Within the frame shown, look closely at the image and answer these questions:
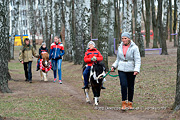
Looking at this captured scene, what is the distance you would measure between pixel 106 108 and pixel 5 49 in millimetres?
4930

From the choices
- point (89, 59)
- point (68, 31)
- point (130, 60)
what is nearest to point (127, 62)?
point (130, 60)

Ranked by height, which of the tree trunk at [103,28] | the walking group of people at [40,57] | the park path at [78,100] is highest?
the tree trunk at [103,28]

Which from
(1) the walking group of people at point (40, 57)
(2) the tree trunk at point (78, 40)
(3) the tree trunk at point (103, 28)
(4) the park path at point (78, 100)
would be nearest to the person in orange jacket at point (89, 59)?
(4) the park path at point (78, 100)

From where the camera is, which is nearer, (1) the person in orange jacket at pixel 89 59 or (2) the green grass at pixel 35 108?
(2) the green grass at pixel 35 108

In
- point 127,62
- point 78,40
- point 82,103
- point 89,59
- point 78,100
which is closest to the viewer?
point 127,62

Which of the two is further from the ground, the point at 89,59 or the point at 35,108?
the point at 89,59

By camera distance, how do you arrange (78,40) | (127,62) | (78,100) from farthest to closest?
(78,40) → (78,100) → (127,62)

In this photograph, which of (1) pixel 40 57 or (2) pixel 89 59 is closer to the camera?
(2) pixel 89 59

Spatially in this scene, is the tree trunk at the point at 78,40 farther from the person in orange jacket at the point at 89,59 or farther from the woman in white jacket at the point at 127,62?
the woman in white jacket at the point at 127,62

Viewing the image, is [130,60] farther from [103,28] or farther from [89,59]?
[103,28]

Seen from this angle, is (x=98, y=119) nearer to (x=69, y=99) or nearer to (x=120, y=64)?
(x=120, y=64)

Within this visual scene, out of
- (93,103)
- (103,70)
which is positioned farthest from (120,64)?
(93,103)

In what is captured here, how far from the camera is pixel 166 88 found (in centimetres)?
1166

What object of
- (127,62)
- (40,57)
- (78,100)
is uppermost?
(127,62)
